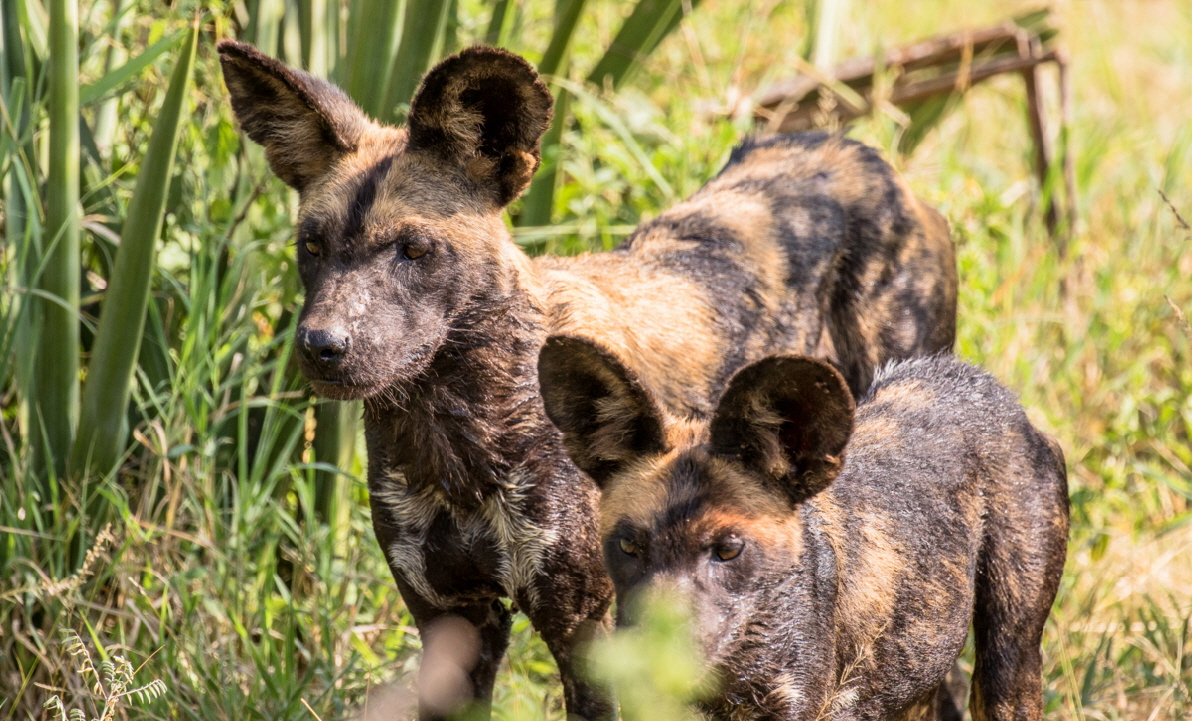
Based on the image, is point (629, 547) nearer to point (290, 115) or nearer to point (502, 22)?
point (290, 115)

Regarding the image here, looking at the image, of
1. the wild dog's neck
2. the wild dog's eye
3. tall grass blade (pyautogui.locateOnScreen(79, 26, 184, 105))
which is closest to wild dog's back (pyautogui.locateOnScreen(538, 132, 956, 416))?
the wild dog's neck

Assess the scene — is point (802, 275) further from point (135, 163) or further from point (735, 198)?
point (135, 163)

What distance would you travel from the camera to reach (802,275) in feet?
15.7

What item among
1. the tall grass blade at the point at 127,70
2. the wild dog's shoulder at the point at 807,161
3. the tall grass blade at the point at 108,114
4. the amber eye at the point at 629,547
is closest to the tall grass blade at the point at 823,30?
the wild dog's shoulder at the point at 807,161

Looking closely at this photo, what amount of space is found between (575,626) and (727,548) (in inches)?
35.3

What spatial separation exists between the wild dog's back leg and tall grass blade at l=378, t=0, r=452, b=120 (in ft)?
8.30

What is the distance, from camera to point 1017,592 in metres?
3.79

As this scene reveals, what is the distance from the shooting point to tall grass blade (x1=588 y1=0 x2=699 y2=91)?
5641mm

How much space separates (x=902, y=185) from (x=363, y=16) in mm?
2159

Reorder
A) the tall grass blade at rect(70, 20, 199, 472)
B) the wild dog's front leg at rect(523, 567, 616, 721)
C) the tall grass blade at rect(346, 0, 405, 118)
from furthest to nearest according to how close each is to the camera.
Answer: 1. the tall grass blade at rect(346, 0, 405, 118)
2. the tall grass blade at rect(70, 20, 199, 472)
3. the wild dog's front leg at rect(523, 567, 616, 721)

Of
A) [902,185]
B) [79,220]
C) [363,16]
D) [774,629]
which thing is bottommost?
[774,629]

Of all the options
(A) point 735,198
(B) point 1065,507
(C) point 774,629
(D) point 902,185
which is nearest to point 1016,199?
(D) point 902,185

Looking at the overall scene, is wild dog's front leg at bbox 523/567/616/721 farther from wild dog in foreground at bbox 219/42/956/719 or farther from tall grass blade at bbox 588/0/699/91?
tall grass blade at bbox 588/0/699/91

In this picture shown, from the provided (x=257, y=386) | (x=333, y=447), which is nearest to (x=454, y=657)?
(x=333, y=447)
